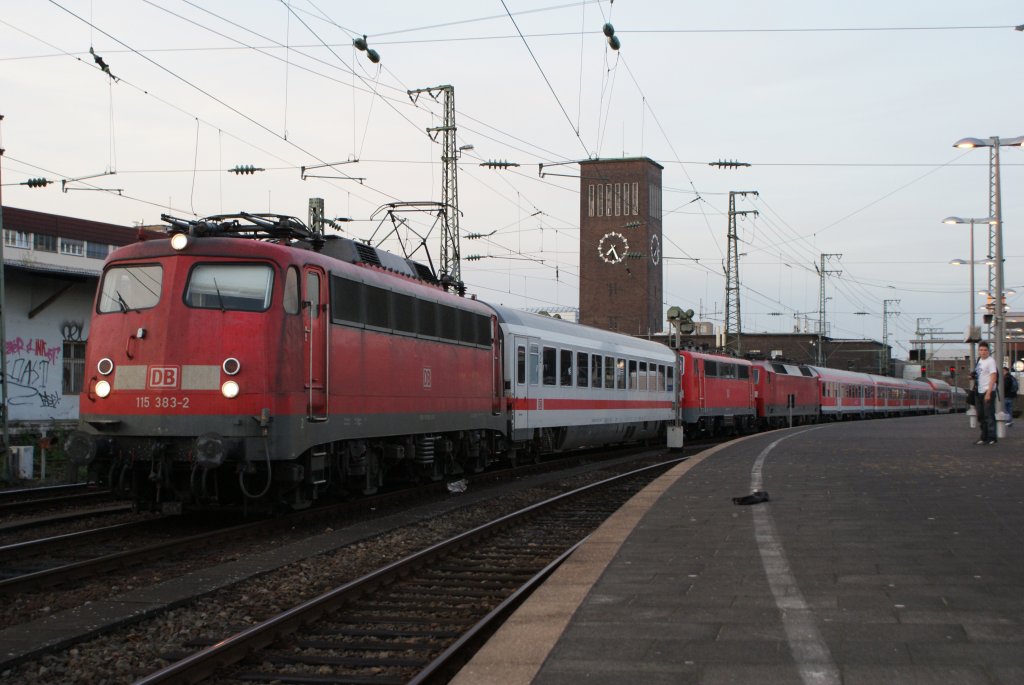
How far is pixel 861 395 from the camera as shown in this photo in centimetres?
6856

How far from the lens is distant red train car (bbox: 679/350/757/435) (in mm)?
35750

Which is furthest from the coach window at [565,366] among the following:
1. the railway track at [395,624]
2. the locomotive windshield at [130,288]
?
the locomotive windshield at [130,288]

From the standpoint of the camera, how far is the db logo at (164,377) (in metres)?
11.5

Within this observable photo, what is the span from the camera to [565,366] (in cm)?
2464

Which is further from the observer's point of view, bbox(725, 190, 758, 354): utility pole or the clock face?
the clock face

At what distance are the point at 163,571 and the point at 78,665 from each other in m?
3.29

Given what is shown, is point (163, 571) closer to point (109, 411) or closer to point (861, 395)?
point (109, 411)

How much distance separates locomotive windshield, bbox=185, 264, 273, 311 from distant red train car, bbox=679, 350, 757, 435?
23829 millimetres

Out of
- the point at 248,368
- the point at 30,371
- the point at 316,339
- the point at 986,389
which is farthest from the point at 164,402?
the point at 30,371

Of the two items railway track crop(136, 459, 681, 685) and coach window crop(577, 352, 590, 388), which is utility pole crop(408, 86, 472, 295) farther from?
railway track crop(136, 459, 681, 685)

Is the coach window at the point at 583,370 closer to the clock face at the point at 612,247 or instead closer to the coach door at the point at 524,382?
the coach door at the point at 524,382

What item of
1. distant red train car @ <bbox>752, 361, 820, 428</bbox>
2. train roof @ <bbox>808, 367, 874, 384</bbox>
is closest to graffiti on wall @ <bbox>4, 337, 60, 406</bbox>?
distant red train car @ <bbox>752, 361, 820, 428</bbox>

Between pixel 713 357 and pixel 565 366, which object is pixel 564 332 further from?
pixel 713 357

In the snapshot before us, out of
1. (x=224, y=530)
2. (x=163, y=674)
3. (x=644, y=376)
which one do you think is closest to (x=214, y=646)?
(x=163, y=674)
